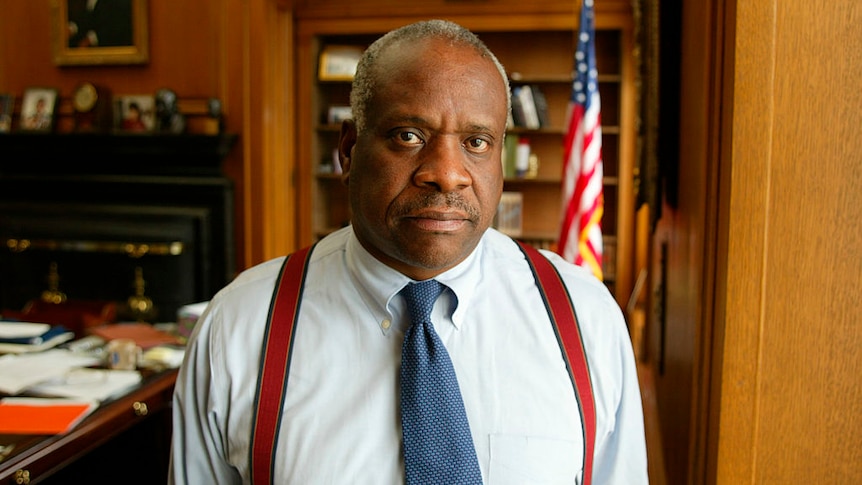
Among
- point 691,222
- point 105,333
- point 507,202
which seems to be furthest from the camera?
point 507,202

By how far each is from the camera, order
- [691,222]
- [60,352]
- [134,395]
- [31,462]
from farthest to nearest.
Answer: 1. [60,352]
2. [134,395]
3. [31,462]
4. [691,222]

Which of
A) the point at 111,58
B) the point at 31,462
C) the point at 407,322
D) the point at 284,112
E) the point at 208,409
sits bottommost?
the point at 31,462

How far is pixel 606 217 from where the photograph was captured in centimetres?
523

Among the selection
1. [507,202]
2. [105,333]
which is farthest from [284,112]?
[105,333]

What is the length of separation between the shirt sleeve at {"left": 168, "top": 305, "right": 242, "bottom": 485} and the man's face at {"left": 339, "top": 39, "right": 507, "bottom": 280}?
0.31 m

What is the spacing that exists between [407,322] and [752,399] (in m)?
0.50

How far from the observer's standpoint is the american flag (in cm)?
357

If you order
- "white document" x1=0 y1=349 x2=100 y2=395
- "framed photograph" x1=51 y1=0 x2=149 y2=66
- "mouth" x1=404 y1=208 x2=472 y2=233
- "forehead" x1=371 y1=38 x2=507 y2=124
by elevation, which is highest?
"framed photograph" x1=51 y1=0 x2=149 y2=66

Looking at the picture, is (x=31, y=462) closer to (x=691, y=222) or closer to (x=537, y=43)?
(x=691, y=222)

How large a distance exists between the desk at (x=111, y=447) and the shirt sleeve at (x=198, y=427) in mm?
891

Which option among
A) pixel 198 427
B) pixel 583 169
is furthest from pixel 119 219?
pixel 198 427

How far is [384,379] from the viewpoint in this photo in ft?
3.43

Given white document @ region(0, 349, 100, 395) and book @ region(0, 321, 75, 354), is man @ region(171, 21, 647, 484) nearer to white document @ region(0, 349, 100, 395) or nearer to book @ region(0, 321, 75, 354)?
white document @ region(0, 349, 100, 395)

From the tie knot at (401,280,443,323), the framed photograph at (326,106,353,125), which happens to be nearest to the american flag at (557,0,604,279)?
the framed photograph at (326,106,353,125)
